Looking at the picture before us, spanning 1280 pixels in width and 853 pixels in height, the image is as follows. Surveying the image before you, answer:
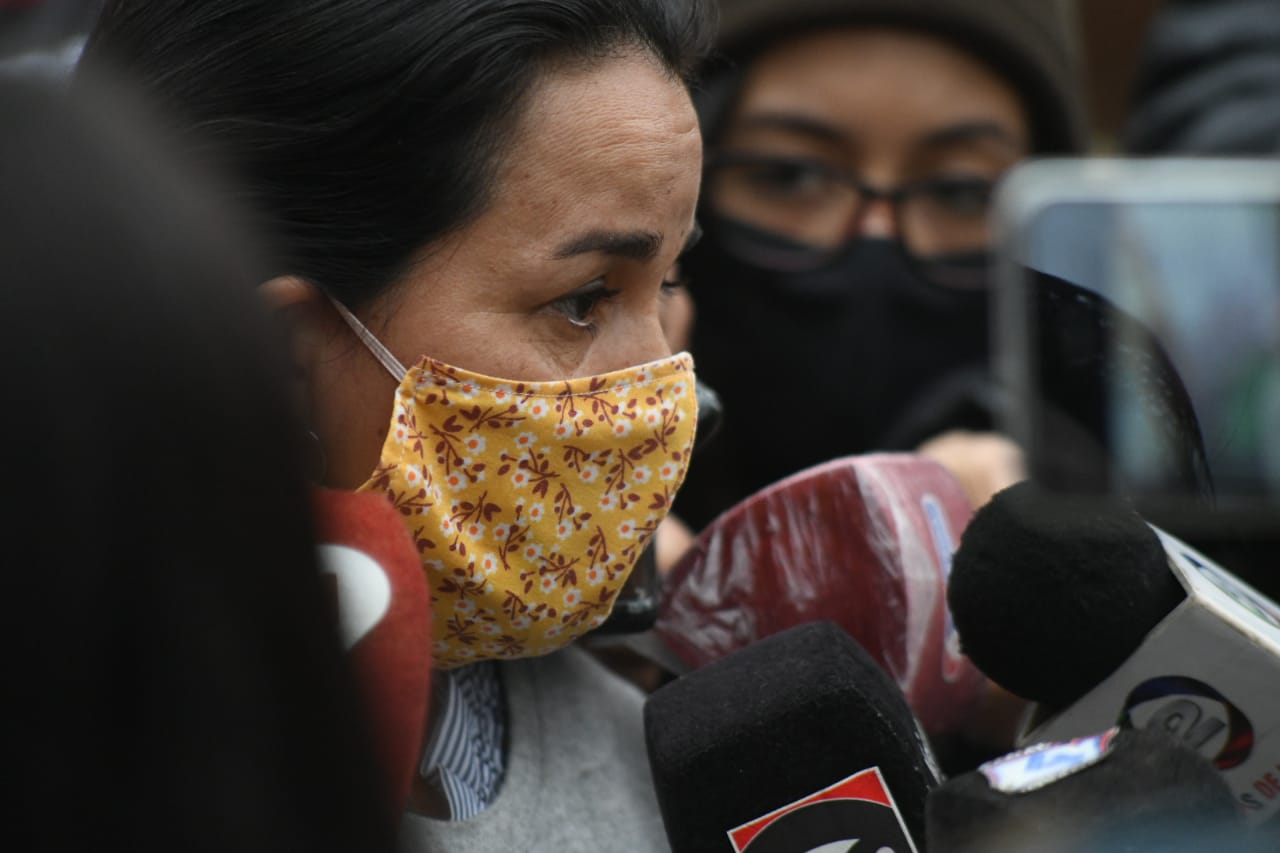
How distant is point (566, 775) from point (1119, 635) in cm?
55

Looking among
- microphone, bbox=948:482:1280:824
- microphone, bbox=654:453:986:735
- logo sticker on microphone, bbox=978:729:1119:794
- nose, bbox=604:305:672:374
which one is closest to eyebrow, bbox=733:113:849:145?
microphone, bbox=654:453:986:735

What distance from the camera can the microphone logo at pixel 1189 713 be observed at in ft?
3.59

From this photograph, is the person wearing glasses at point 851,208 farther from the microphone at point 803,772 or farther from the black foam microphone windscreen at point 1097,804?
the black foam microphone windscreen at point 1097,804

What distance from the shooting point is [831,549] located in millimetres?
1410

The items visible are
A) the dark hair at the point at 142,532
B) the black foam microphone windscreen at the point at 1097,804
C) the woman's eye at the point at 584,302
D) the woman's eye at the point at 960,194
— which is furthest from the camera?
the woman's eye at the point at 960,194

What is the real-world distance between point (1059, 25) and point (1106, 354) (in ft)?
5.91

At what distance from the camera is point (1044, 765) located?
885mm

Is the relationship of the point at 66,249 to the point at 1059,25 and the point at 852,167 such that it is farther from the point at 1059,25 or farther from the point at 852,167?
the point at 1059,25

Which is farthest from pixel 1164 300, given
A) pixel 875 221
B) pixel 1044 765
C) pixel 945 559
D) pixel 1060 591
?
pixel 875 221

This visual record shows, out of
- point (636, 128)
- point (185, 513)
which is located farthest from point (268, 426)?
point (636, 128)

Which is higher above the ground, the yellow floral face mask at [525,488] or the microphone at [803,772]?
the yellow floral face mask at [525,488]

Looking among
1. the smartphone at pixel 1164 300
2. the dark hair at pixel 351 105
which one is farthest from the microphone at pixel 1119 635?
the dark hair at pixel 351 105

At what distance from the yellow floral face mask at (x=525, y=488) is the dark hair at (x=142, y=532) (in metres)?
0.53

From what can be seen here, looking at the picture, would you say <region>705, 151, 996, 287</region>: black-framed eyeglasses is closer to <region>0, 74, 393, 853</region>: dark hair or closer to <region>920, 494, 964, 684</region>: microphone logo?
<region>920, 494, 964, 684</region>: microphone logo
